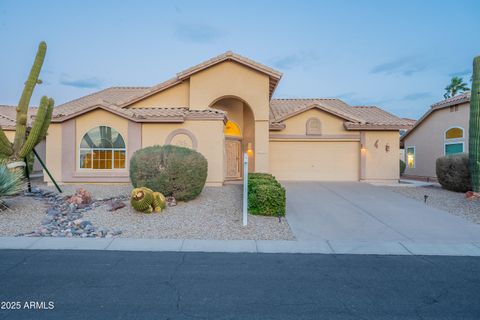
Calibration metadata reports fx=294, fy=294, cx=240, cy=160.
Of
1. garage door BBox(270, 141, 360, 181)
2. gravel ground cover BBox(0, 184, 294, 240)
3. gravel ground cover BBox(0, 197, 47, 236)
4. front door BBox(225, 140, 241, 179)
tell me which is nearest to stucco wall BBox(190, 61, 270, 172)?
front door BBox(225, 140, 241, 179)

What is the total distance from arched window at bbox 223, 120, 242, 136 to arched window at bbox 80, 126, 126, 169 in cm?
597

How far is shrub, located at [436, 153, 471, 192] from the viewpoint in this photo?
44.2ft

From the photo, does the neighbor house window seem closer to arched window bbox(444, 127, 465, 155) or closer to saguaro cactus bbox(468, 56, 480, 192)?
arched window bbox(444, 127, 465, 155)

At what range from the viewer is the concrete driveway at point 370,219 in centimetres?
768

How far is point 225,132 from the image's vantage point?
17.5 metres

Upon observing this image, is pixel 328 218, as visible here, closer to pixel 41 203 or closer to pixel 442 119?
pixel 41 203

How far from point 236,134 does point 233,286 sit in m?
13.8

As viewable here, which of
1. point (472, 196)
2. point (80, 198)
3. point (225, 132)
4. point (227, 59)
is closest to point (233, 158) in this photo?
point (225, 132)

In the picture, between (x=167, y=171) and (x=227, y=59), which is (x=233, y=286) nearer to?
(x=167, y=171)

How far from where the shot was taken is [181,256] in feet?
19.7

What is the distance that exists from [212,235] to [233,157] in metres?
10.3

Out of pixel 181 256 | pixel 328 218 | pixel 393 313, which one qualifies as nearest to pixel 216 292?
pixel 181 256

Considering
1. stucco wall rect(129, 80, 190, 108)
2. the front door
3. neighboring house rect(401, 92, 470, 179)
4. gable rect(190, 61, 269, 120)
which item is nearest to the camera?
gable rect(190, 61, 269, 120)

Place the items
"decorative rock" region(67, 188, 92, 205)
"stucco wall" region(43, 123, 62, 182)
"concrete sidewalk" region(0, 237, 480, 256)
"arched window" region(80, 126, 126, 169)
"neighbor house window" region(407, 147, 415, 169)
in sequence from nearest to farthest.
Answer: "concrete sidewalk" region(0, 237, 480, 256)
"decorative rock" region(67, 188, 92, 205)
"stucco wall" region(43, 123, 62, 182)
"arched window" region(80, 126, 126, 169)
"neighbor house window" region(407, 147, 415, 169)
